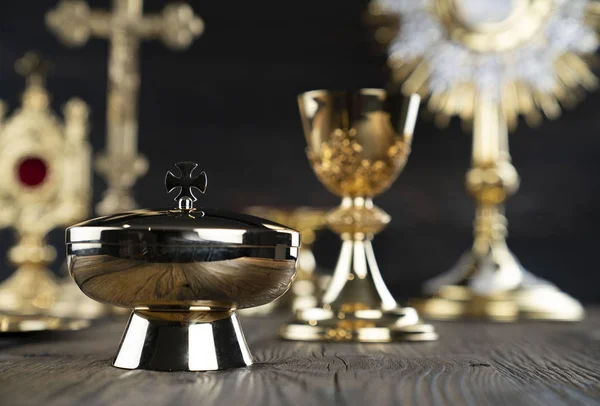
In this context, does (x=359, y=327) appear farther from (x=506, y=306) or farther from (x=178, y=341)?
(x=506, y=306)

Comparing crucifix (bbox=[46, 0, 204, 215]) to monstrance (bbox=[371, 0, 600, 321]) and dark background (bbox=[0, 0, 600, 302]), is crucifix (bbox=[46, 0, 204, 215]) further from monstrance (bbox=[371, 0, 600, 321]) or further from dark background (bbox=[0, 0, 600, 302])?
monstrance (bbox=[371, 0, 600, 321])

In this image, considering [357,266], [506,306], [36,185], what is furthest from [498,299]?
[36,185]

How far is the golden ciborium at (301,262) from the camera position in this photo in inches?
51.0

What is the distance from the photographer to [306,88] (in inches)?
62.3

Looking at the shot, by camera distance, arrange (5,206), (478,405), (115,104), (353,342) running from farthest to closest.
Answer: (115,104)
(5,206)
(353,342)
(478,405)

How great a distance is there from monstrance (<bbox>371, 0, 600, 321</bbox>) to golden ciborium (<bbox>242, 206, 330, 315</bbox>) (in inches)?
7.0

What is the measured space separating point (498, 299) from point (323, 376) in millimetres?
742

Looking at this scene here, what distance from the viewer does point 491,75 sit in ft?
4.42

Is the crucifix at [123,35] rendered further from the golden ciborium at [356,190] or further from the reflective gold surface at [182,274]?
the reflective gold surface at [182,274]

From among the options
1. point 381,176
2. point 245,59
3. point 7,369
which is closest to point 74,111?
point 245,59

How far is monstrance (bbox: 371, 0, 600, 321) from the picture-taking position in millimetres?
1291

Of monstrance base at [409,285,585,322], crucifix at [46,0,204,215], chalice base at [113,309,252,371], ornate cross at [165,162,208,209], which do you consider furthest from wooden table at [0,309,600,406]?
crucifix at [46,0,204,215]

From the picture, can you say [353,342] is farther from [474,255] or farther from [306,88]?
[306,88]

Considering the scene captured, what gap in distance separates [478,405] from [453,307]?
0.79 m
